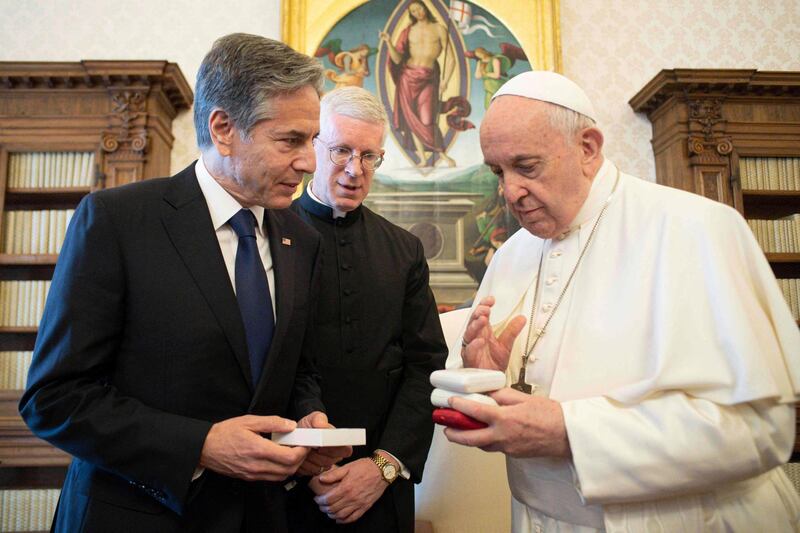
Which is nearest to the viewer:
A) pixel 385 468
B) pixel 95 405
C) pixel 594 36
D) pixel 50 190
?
pixel 95 405

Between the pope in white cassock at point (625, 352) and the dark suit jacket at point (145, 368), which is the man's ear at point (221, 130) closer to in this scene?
the dark suit jacket at point (145, 368)

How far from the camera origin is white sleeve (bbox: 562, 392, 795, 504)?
4.44 feet

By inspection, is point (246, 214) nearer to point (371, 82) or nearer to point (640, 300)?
point (640, 300)

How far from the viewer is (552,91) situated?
1.76 metres

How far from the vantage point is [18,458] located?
13.4ft

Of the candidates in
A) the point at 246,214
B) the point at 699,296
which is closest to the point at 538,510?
the point at 699,296

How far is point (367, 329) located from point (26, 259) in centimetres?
328

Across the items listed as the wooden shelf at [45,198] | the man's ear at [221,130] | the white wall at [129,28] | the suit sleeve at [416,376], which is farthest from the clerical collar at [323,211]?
the white wall at [129,28]

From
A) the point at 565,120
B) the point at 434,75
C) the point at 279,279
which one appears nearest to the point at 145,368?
the point at 279,279

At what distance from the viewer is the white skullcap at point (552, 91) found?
1.75 meters

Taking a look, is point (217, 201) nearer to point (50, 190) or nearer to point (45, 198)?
point (50, 190)

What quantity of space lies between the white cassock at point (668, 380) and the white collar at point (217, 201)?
95 cm

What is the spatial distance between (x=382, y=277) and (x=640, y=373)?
3.45 feet

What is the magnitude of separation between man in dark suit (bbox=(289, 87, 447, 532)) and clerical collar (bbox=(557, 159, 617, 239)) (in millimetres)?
764
